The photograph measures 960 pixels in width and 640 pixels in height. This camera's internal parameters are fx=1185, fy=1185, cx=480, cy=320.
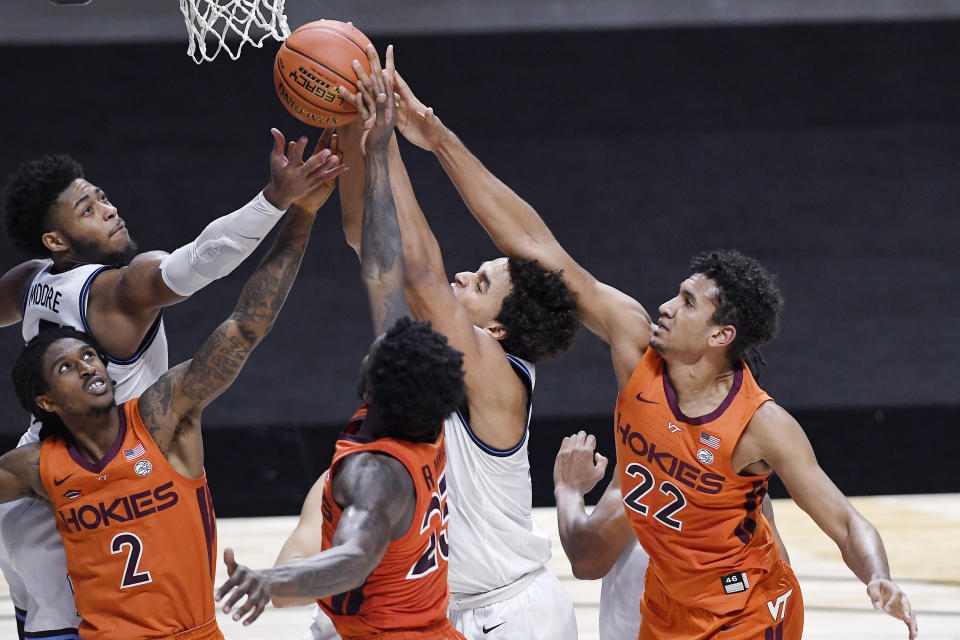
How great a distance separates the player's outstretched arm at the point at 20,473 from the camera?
3363mm

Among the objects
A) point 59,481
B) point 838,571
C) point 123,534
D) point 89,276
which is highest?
point 89,276

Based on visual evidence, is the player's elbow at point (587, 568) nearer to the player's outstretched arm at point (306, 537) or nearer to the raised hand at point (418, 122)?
the player's outstretched arm at point (306, 537)

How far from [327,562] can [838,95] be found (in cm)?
753

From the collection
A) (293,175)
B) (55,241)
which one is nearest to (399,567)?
(293,175)

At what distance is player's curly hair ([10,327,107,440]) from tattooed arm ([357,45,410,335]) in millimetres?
832

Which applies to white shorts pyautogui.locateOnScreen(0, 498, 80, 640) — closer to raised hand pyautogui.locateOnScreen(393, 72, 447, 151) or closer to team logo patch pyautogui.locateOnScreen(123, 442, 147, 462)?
team logo patch pyautogui.locateOnScreen(123, 442, 147, 462)

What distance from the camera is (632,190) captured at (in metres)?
9.09

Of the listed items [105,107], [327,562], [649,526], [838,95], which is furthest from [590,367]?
[327,562]

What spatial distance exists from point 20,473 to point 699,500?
197 cm

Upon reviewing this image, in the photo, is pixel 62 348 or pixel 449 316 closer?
pixel 62 348

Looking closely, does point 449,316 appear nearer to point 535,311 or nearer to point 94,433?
point 535,311

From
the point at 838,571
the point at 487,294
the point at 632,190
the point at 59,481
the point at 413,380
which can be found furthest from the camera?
the point at 632,190

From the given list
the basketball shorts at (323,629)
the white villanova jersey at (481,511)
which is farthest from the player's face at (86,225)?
the basketball shorts at (323,629)

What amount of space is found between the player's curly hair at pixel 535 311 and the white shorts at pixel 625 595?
87 cm
